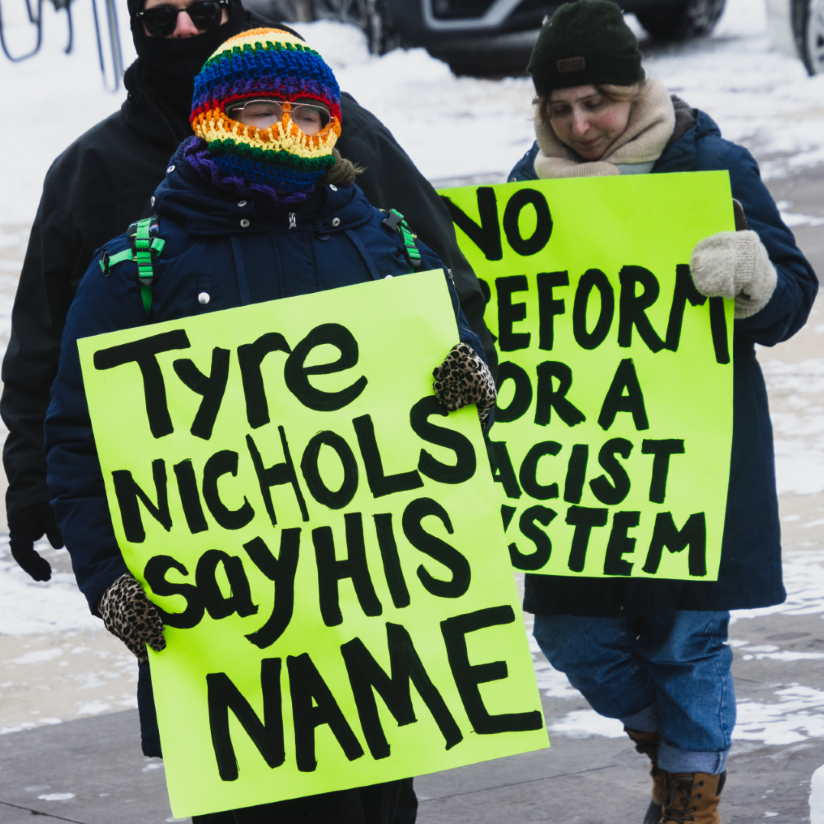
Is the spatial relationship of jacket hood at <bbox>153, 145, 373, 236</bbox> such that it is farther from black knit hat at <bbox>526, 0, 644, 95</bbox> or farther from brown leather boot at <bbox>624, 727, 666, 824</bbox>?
brown leather boot at <bbox>624, 727, 666, 824</bbox>

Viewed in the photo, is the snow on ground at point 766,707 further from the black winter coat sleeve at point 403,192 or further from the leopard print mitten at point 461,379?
the leopard print mitten at point 461,379

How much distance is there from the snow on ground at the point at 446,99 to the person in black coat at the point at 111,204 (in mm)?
9407

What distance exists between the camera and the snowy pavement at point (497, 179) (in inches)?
150

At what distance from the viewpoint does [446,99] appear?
653 inches

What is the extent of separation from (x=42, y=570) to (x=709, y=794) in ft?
5.04

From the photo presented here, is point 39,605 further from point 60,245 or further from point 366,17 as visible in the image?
point 366,17

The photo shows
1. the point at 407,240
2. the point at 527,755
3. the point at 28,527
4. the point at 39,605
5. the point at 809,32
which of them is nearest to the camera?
the point at 407,240

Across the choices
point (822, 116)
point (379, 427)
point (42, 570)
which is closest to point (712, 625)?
point (379, 427)

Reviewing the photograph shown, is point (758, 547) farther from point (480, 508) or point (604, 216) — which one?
point (480, 508)

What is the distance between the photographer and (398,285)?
242 centimetres

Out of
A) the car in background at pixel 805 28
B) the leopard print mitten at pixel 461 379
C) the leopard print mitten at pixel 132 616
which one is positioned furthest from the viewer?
the car in background at pixel 805 28

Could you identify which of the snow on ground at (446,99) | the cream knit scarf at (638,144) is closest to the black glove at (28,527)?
the cream knit scarf at (638,144)

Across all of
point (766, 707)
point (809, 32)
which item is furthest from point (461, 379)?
point (809, 32)

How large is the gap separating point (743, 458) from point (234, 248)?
1409 millimetres
